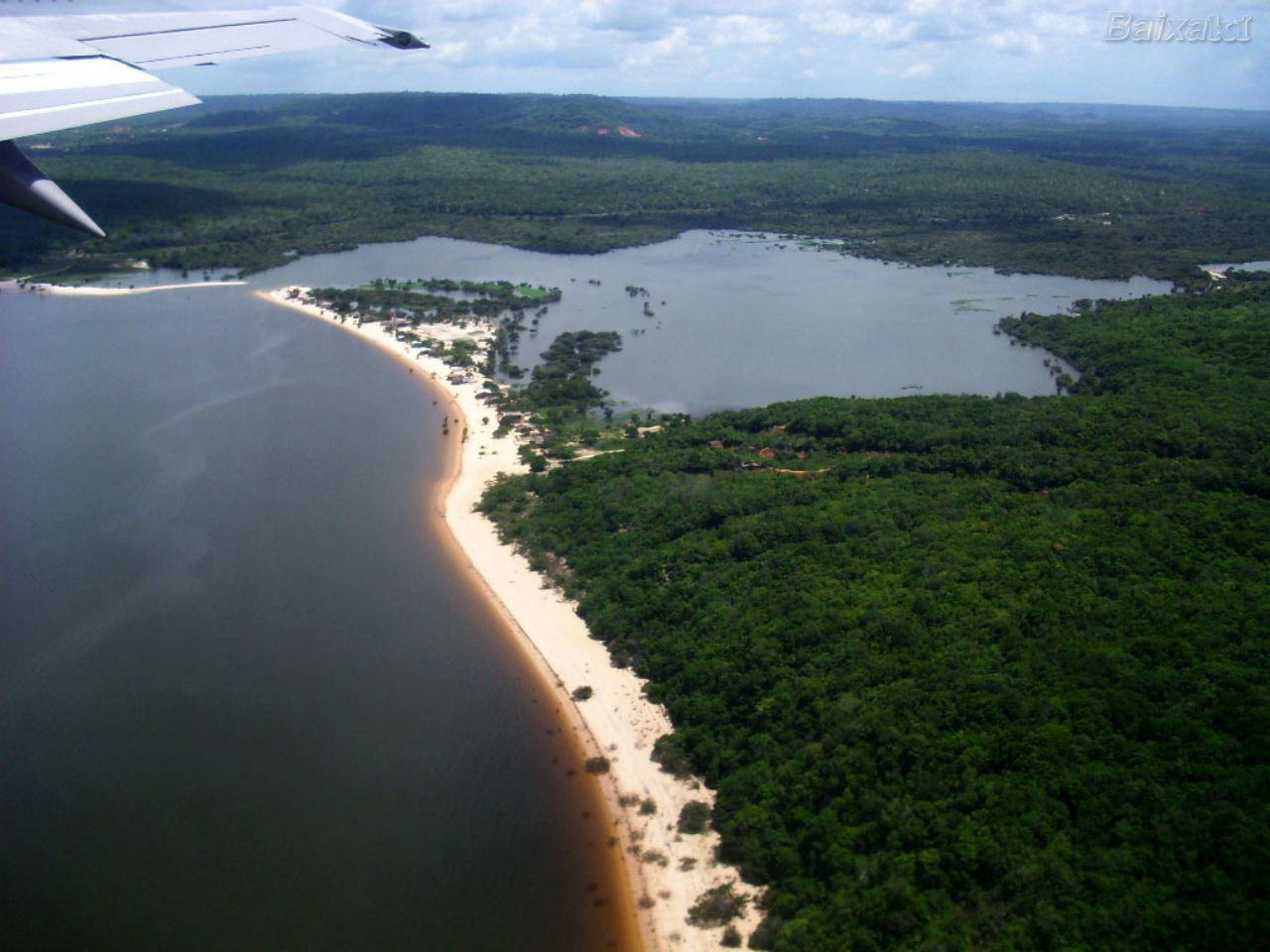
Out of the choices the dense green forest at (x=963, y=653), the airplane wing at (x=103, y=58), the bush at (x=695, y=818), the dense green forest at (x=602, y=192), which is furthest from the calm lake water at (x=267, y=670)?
the dense green forest at (x=602, y=192)

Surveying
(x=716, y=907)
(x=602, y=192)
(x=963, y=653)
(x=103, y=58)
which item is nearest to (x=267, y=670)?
(x=716, y=907)

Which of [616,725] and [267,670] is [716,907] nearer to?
[616,725]

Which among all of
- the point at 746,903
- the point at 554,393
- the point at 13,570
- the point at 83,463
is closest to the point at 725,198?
the point at 554,393

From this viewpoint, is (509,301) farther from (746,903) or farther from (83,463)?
(746,903)

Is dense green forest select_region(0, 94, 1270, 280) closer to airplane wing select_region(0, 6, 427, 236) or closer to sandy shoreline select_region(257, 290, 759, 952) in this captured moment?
sandy shoreline select_region(257, 290, 759, 952)

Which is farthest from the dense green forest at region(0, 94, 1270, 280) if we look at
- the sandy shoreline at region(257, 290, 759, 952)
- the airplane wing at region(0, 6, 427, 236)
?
the airplane wing at region(0, 6, 427, 236)

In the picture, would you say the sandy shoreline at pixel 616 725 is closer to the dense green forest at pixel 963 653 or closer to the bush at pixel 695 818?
the bush at pixel 695 818
